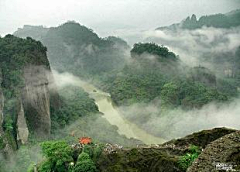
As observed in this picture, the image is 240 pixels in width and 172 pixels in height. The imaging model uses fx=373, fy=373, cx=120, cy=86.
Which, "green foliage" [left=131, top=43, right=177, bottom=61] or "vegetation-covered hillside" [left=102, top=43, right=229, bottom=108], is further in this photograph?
"green foliage" [left=131, top=43, right=177, bottom=61]

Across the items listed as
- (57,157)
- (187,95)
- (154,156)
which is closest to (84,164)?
(57,157)

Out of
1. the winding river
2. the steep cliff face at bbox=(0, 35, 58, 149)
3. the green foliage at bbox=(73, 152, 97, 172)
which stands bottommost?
the winding river

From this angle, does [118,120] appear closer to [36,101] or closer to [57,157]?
[36,101]

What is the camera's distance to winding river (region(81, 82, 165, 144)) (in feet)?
147

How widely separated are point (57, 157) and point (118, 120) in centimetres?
3140

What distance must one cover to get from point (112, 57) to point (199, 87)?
37.9 m

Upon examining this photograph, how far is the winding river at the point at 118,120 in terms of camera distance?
44.9 metres

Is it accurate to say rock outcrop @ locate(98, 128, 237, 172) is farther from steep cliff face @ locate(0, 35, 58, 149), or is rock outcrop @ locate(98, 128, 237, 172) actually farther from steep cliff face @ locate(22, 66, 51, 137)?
steep cliff face @ locate(22, 66, 51, 137)

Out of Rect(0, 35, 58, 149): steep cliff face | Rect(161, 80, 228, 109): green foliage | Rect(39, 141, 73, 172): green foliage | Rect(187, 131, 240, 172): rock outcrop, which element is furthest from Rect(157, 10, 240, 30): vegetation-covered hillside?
Rect(187, 131, 240, 172): rock outcrop

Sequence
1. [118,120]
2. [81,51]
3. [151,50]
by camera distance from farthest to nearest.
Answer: [81,51]
[151,50]
[118,120]

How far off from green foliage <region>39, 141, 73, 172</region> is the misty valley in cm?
6

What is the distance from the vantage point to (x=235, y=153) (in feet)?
30.3

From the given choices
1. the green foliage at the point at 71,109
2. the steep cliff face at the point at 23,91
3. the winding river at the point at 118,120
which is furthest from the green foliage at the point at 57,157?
the winding river at the point at 118,120

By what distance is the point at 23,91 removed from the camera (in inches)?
1449
